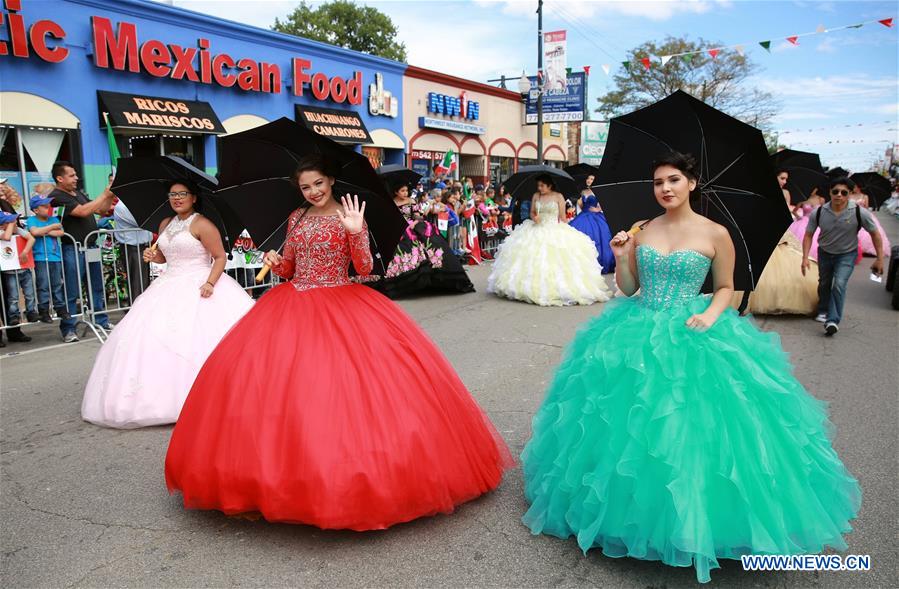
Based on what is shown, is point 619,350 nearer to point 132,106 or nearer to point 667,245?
point 667,245

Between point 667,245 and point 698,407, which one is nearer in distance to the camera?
point 698,407

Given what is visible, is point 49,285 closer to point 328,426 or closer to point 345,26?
point 328,426

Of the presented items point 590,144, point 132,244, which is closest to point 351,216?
point 132,244

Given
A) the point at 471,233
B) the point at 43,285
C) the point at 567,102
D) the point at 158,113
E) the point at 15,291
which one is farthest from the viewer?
the point at 567,102

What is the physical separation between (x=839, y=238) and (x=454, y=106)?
2073cm

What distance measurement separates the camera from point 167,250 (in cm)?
586

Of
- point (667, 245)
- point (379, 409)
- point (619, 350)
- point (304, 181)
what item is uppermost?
point (304, 181)

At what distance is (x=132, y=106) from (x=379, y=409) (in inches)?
563

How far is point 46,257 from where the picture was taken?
27.6 ft

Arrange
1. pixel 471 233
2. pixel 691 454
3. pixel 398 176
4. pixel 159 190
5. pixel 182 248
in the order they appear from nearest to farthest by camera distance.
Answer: pixel 691 454 → pixel 182 248 → pixel 159 190 → pixel 398 176 → pixel 471 233

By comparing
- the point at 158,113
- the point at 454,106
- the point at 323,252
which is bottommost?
the point at 323,252

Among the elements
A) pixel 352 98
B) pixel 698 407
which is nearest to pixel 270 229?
pixel 698 407

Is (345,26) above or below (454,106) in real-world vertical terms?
above

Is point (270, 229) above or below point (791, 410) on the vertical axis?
above
